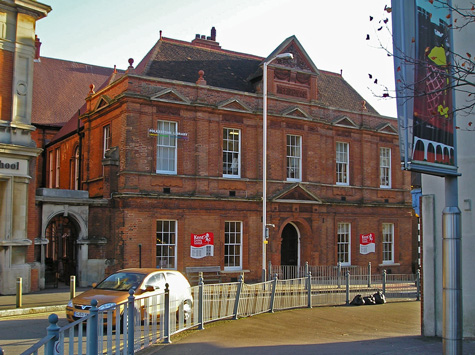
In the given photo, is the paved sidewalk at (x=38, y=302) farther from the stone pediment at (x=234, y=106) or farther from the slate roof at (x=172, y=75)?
the slate roof at (x=172, y=75)

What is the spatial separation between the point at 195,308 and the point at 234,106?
15.7 m

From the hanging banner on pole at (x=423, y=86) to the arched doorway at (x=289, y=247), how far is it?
21110mm

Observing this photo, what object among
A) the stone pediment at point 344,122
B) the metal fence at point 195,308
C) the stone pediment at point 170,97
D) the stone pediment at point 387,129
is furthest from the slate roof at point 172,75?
the metal fence at point 195,308

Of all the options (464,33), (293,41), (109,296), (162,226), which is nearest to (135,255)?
(162,226)

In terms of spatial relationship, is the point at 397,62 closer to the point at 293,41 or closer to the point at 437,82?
the point at 437,82

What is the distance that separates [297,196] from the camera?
2956cm

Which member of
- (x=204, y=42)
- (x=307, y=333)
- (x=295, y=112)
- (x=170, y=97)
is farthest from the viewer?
(x=204, y=42)

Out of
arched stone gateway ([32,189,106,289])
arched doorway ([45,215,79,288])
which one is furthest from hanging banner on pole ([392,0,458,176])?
arched doorway ([45,215,79,288])

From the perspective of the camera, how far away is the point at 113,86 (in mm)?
26750

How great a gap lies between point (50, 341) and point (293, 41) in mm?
26125

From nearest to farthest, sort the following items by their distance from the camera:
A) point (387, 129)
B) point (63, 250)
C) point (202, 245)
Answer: point (202, 245) < point (63, 250) < point (387, 129)

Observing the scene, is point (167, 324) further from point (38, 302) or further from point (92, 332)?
point (38, 302)

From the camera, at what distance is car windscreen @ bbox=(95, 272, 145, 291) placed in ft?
47.9

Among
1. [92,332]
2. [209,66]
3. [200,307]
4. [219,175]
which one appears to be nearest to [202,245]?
[219,175]
